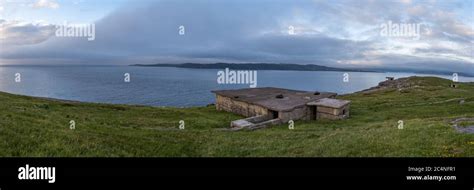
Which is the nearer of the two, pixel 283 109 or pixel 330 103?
pixel 283 109

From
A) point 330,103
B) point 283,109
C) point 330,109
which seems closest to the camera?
point 283,109

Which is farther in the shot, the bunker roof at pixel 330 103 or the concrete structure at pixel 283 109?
the bunker roof at pixel 330 103

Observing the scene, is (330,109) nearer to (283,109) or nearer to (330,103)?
(330,103)

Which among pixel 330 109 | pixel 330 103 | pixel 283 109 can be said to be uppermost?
pixel 330 103

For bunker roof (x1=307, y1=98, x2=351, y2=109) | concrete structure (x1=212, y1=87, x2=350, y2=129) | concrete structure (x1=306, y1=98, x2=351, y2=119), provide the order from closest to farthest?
1. concrete structure (x1=212, y1=87, x2=350, y2=129)
2. concrete structure (x1=306, y1=98, x2=351, y2=119)
3. bunker roof (x1=307, y1=98, x2=351, y2=109)

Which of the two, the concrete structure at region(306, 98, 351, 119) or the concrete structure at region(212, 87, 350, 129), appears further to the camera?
the concrete structure at region(306, 98, 351, 119)

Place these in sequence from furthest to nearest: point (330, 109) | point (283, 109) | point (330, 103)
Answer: point (330, 103), point (330, 109), point (283, 109)

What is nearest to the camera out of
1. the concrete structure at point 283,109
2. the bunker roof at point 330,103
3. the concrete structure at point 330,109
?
the concrete structure at point 283,109

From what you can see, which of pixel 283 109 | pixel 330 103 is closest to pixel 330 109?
pixel 330 103
